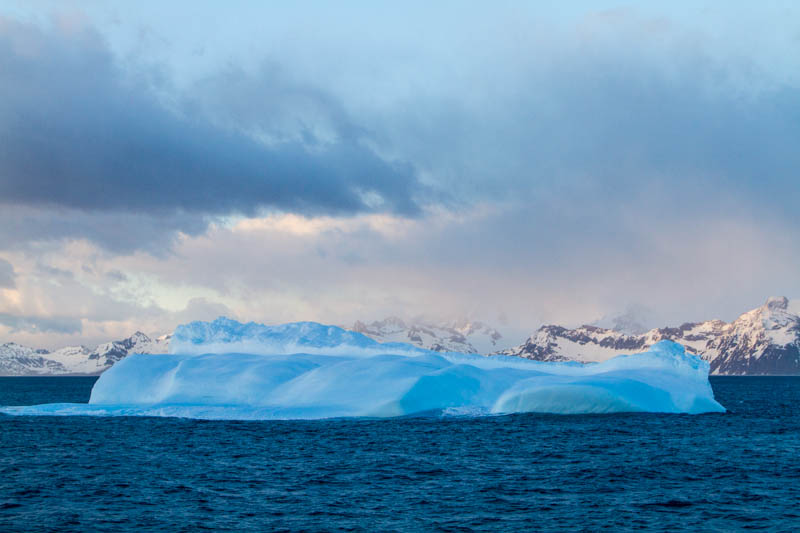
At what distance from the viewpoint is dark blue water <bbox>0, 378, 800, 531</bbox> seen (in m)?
21.2

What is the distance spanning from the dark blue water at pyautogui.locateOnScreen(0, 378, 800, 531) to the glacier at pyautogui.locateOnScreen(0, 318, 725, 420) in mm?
4452

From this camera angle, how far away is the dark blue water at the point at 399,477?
21188 millimetres

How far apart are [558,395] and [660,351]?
14.6 meters

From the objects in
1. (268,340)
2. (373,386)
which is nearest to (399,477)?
(373,386)

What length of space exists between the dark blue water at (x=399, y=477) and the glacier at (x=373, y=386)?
445cm

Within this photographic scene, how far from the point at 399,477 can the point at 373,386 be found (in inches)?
891

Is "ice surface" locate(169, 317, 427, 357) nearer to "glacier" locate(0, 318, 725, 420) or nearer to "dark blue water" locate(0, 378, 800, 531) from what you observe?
"glacier" locate(0, 318, 725, 420)

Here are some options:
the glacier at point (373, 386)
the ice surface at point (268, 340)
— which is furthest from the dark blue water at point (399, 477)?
the ice surface at point (268, 340)

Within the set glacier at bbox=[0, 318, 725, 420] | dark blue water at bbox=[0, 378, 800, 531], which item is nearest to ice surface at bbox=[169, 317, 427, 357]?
glacier at bbox=[0, 318, 725, 420]

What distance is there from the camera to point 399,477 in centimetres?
2766

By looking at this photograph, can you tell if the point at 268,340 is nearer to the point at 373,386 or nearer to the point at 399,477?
the point at 373,386

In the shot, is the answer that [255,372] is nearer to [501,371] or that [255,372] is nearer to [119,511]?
[501,371]

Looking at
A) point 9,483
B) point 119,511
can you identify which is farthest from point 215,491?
point 9,483

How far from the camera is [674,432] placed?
4159 cm
